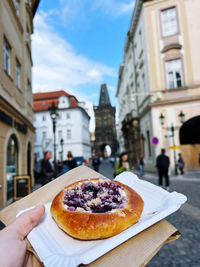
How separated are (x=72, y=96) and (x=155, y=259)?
45465 millimetres

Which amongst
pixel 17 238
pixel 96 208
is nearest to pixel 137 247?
pixel 96 208

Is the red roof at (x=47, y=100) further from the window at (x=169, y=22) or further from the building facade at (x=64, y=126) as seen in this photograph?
the window at (x=169, y=22)

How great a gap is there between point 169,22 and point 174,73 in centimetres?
426

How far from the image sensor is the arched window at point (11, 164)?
760 cm

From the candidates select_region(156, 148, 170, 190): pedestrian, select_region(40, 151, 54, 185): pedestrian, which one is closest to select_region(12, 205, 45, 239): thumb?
select_region(40, 151, 54, 185): pedestrian

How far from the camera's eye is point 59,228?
1.30 m

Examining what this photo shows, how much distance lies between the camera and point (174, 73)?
15.0 metres

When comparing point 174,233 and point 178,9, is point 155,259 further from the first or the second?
point 178,9

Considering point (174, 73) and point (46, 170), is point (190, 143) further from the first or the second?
point (46, 170)

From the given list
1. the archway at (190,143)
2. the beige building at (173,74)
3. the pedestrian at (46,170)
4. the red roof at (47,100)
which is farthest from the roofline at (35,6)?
the red roof at (47,100)

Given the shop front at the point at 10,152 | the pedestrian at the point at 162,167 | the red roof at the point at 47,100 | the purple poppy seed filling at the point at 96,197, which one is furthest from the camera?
the red roof at the point at 47,100

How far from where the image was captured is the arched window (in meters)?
7.60

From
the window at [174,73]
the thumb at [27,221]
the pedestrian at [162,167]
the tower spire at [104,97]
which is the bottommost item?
the pedestrian at [162,167]

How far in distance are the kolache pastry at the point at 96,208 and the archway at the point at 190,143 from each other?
14444 mm
